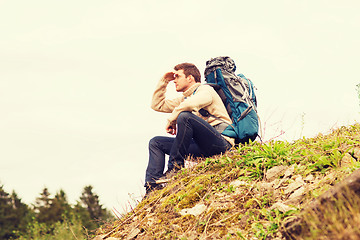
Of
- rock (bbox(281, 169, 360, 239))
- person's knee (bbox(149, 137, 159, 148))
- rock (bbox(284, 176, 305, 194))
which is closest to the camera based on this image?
rock (bbox(281, 169, 360, 239))

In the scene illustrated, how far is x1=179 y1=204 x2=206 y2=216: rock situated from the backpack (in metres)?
1.85

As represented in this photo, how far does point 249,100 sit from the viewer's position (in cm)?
668

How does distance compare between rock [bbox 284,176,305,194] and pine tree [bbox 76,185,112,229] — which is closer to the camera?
rock [bbox 284,176,305,194]

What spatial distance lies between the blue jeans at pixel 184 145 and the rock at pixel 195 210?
1.50 metres

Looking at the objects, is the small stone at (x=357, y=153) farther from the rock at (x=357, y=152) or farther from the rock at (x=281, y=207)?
the rock at (x=281, y=207)

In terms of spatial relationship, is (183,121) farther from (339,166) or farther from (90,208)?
(90,208)

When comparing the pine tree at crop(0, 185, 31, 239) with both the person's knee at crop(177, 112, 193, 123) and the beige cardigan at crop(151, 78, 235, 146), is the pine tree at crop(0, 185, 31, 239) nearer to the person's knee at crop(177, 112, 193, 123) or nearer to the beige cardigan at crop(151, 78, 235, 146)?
the beige cardigan at crop(151, 78, 235, 146)

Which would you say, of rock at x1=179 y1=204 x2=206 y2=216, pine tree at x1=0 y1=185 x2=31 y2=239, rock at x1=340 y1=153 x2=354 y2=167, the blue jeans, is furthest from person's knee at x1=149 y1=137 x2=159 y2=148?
pine tree at x1=0 y1=185 x2=31 y2=239

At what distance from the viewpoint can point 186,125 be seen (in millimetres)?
6293

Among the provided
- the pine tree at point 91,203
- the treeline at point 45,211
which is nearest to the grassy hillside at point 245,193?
the treeline at point 45,211

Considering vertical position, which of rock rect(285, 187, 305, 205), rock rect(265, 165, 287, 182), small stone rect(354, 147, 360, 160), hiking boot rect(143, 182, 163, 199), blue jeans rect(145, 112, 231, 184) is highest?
blue jeans rect(145, 112, 231, 184)

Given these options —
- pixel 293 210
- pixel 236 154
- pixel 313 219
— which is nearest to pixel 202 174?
pixel 236 154

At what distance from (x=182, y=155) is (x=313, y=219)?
363cm

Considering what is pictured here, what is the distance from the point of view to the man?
6352 mm
